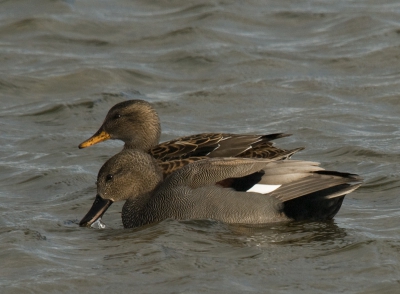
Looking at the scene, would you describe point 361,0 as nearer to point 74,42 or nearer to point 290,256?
point 74,42

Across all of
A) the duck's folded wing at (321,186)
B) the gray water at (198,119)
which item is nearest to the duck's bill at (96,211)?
the gray water at (198,119)

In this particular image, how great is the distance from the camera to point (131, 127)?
32.8 feet

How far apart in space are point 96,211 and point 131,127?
1.73 m

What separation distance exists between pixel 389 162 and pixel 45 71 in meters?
5.31

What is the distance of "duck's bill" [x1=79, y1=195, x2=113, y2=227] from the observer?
8.38 meters

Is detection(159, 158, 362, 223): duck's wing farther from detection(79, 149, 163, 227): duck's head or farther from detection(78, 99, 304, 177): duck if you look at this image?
detection(78, 99, 304, 177): duck

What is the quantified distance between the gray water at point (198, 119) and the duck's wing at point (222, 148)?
0.73 metres

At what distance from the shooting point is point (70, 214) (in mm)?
8969

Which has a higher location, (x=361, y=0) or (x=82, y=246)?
(x=361, y=0)

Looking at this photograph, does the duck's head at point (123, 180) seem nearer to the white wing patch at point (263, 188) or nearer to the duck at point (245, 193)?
the duck at point (245, 193)

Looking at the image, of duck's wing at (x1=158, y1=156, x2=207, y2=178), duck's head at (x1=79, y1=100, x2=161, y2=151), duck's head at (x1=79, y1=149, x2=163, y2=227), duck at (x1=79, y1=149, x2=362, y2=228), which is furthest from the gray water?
duck's wing at (x1=158, y1=156, x2=207, y2=178)

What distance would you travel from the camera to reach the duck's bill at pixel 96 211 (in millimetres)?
8375

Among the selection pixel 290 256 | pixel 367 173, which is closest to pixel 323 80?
pixel 367 173

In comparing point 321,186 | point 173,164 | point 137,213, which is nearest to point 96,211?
point 137,213
